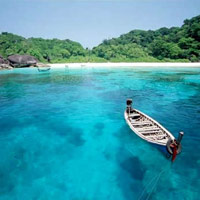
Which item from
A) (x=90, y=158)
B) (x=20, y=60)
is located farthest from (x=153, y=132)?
(x=20, y=60)

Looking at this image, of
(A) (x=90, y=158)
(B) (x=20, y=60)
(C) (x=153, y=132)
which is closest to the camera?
(A) (x=90, y=158)

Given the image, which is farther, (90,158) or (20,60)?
(20,60)

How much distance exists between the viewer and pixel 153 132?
10.0m

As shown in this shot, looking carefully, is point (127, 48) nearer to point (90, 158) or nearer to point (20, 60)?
point (20, 60)

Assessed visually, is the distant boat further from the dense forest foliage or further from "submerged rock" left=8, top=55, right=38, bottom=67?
"submerged rock" left=8, top=55, right=38, bottom=67

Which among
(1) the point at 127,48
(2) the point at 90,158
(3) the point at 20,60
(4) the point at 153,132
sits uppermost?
(1) the point at 127,48

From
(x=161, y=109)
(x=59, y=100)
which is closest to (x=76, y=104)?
(x=59, y=100)

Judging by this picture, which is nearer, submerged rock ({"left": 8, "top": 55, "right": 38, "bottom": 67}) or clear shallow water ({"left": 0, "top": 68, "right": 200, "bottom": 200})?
clear shallow water ({"left": 0, "top": 68, "right": 200, "bottom": 200})

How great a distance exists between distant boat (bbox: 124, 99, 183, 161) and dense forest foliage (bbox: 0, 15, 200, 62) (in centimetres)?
6304

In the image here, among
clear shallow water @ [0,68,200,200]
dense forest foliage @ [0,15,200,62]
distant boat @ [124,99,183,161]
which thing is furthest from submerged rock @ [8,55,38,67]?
distant boat @ [124,99,183,161]

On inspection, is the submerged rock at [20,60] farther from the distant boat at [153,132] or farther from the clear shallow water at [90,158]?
the distant boat at [153,132]

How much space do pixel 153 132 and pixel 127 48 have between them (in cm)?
8092

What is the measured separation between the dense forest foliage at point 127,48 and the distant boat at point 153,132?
207 feet

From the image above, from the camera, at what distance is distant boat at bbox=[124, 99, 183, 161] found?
771cm
